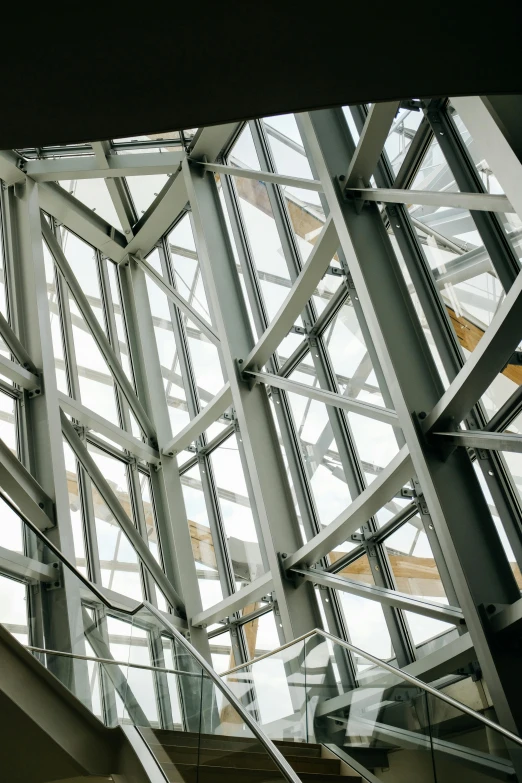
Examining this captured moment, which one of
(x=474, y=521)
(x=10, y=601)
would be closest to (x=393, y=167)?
(x=474, y=521)

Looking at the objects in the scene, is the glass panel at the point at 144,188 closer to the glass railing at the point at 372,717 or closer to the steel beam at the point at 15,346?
the steel beam at the point at 15,346

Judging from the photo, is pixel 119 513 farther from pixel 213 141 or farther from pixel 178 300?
pixel 213 141

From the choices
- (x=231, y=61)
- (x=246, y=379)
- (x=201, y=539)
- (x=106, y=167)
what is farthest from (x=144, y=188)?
(x=231, y=61)

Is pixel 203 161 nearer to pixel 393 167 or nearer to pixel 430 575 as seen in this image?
pixel 393 167

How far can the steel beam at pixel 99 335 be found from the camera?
1622cm

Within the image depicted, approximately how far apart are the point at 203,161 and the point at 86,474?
23.2 feet

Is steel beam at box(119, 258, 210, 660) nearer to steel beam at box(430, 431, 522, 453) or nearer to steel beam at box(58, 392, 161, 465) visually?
steel beam at box(58, 392, 161, 465)

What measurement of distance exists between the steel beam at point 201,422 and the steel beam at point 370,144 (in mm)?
5475

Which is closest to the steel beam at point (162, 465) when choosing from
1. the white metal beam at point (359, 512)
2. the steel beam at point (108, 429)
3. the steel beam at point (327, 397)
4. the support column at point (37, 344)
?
the steel beam at point (108, 429)

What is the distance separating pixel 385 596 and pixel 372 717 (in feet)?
14.8

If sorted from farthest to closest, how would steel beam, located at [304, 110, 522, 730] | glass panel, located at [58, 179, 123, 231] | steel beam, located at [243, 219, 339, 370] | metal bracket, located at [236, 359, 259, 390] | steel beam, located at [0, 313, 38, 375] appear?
glass panel, located at [58, 179, 123, 231], metal bracket, located at [236, 359, 259, 390], steel beam, located at [0, 313, 38, 375], steel beam, located at [243, 219, 339, 370], steel beam, located at [304, 110, 522, 730]

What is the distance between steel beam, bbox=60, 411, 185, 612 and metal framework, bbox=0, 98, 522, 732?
7 centimetres

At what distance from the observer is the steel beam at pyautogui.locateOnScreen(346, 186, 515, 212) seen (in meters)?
7.75

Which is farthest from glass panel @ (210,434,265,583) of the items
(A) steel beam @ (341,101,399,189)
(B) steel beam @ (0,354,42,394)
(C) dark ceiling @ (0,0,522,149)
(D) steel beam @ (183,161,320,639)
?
(C) dark ceiling @ (0,0,522,149)
